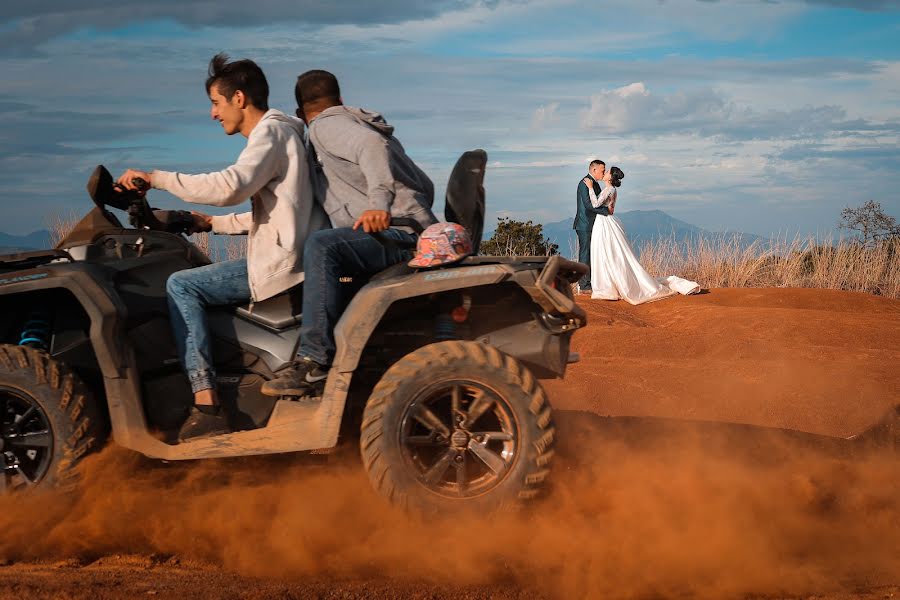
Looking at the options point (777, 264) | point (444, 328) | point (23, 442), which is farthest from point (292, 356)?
point (777, 264)

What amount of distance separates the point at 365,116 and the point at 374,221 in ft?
2.35

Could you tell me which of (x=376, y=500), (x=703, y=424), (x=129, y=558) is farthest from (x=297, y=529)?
(x=703, y=424)

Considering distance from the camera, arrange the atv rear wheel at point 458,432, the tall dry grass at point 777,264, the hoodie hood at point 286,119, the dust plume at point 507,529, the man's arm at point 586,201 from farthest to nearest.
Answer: the tall dry grass at point 777,264 < the man's arm at point 586,201 < the hoodie hood at point 286,119 < the atv rear wheel at point 458,432 < the dust plume at point 507,529

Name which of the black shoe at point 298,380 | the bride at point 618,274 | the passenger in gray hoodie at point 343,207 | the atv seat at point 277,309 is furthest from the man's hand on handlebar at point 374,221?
the bride at point 618,274

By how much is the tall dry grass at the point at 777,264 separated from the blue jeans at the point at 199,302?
50.3 feet

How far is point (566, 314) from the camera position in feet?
15.1

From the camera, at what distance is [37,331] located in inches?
192

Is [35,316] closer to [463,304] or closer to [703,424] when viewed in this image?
[463,304]

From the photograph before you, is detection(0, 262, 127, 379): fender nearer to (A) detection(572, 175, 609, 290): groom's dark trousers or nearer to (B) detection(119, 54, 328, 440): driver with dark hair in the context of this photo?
(B) detection(119, 54, 328, 440): driver with dark hair

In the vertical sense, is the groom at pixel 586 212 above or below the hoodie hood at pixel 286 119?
below

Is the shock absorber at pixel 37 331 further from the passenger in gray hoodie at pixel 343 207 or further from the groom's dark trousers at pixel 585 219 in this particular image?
the groom's dark trousers at pixel 585 219

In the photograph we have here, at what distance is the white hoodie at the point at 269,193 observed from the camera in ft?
15.1

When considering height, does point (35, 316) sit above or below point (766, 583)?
above

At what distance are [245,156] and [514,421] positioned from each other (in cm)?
184
